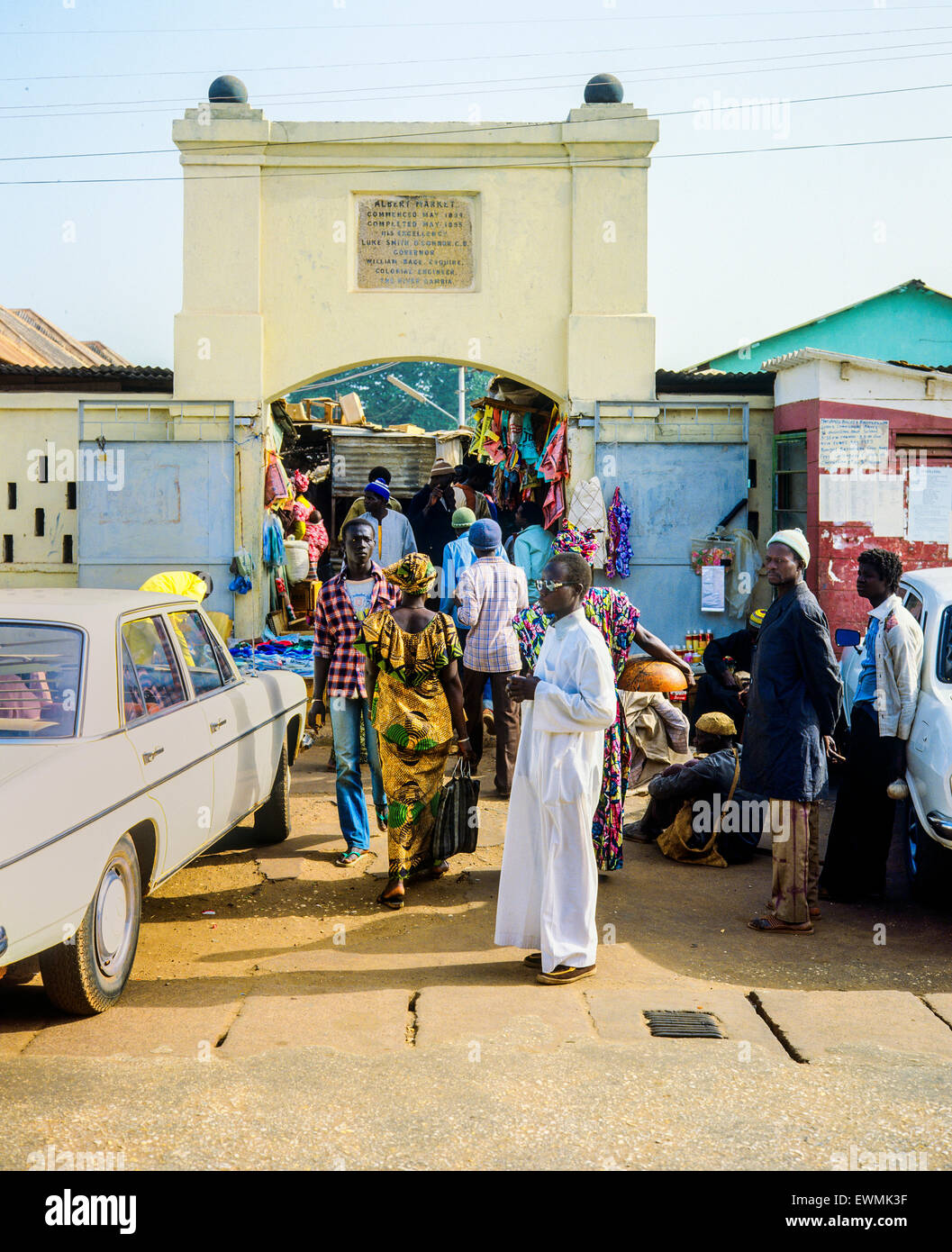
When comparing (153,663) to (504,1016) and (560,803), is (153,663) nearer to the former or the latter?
(560,803)

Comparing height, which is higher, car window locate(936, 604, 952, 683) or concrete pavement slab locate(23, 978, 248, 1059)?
car window locate(936, 604, 952, 683)

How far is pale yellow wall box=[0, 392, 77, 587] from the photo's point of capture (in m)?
11.4

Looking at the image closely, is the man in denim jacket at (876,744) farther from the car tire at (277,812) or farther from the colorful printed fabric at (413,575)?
the car tire at (277,812)

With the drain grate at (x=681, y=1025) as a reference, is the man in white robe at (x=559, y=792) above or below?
above

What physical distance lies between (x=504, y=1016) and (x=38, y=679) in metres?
2.21

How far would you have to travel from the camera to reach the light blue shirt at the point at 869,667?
6.25 meters

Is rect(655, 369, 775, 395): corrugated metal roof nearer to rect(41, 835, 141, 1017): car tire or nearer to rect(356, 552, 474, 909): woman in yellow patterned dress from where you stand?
rect(356, 552, 474, 909): woman in yellow patterned dress

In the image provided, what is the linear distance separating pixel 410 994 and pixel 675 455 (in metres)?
7.69

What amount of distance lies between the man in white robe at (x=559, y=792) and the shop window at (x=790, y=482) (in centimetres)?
691

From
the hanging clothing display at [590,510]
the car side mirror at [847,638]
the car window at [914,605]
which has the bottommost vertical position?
the car side mirror at [847,638]

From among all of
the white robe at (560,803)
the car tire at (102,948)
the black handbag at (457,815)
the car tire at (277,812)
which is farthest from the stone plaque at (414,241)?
the car tire at (102,948)

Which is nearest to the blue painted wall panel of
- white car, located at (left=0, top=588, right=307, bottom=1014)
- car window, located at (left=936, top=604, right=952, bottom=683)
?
car window, located at (left=936, top=604, right=952, bottom=683)

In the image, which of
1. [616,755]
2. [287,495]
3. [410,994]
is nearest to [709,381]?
[287,495]

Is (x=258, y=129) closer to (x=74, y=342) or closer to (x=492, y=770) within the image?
(x=492, y=770)
